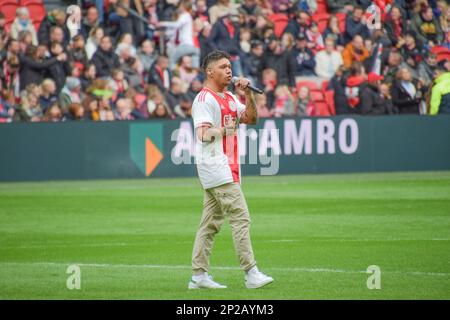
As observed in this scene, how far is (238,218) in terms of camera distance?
1016 cm

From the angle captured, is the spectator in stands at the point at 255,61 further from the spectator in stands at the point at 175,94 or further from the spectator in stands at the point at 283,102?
the spectator in stands at the point at 175,94

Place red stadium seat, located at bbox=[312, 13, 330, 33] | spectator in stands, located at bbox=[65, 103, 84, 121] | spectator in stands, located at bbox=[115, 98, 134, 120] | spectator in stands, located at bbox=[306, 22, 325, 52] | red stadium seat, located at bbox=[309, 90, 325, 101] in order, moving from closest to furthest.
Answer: spectator in stands, located at bbox=[65, 103, 84, 121] < spectator in stands, located at bbox=[115, 98, 134, 120] < red stadium seat, located at bbox=[309, 90, 325, 101] < spectator in stands, located at bbox=[306, 22, 325, 52] < red stadium seat, located at bbox=[312, 13, 330, 33]

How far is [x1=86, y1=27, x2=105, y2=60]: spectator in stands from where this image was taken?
2494 cm

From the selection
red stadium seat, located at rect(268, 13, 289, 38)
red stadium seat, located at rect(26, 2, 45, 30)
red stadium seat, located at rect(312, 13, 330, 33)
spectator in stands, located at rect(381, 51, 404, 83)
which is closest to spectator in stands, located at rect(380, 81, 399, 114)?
spectator in stands, located at rect(381, 51, 404, 83)

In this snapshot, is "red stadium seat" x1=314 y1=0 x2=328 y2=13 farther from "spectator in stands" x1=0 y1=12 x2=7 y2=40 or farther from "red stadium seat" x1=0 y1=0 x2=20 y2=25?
"spectator in stands" x1=0 y1=12 x2=7 y2=40

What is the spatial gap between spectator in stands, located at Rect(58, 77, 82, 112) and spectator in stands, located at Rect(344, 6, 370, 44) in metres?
6.81

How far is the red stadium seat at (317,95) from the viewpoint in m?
25.8

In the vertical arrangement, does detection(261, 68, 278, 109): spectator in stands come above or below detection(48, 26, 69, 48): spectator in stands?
below

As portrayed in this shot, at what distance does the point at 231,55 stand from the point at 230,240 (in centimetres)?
1142

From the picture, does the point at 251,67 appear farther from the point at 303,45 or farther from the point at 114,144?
the point at 114,144

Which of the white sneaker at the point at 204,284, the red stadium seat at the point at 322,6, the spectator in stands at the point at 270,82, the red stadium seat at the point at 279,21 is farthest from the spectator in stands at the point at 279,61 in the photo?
the white sneaker at the point at 204,284

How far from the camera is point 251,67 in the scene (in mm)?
25938

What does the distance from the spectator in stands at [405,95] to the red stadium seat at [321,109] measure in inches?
67.5
